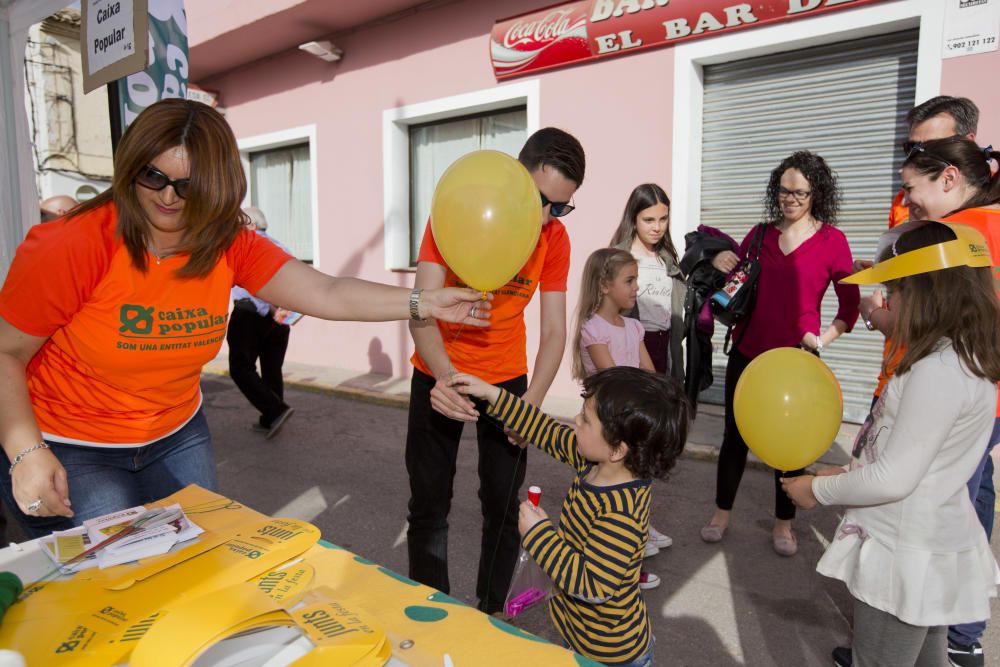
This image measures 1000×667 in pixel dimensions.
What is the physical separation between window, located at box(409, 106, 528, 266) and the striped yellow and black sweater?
5.32 m

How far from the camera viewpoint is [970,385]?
1567 mm

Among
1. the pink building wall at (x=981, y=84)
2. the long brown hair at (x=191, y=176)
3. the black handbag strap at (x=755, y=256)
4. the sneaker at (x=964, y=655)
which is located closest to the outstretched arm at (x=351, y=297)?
the long brown hair at (x=191, y=176)

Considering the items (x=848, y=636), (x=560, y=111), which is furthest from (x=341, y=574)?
(x=560, y=111)

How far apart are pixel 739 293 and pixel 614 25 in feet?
11.3

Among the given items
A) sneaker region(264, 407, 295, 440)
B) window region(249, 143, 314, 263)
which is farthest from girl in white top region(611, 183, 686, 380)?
window region(249, 143, 314, 263)

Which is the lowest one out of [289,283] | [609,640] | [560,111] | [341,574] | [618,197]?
[609,640]

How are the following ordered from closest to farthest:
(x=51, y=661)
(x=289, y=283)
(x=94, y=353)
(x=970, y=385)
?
(x=51, y=661) → (x=970, y=385) → (x=94, y=353) → (x=289, y=283)

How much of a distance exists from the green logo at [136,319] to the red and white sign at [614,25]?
4965 millimetres

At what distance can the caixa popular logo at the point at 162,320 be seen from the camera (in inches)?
66.6

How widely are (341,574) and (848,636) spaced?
2218 millimetres

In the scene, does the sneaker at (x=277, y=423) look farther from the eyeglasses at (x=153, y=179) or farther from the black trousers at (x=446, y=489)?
the eyeglasses at (x=153, y=179)

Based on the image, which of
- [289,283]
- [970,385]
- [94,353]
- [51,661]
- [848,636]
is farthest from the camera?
[848,636]

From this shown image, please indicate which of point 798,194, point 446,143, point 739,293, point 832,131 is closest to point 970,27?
point 832,131

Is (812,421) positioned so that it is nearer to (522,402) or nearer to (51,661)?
(522,402)
